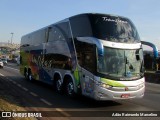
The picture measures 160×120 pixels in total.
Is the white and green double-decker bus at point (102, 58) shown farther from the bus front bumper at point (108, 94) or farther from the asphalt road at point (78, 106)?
the asphalt road at point (78, 106)

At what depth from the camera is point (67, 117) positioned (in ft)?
32.6

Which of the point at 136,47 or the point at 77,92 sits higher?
the point at 136,47

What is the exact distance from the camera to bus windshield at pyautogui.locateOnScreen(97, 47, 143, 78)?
1174 centimetres

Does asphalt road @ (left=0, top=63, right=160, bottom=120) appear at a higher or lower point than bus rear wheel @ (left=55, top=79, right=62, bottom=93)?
lower

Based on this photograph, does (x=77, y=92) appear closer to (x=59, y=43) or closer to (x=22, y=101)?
(x=22, y=101)

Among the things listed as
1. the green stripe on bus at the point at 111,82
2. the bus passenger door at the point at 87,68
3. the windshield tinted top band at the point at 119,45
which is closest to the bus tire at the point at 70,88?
the bus passenger door at the point at 87,68

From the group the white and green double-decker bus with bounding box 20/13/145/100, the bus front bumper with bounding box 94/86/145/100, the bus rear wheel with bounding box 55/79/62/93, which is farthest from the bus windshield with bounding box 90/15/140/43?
the bus rear wheel with bounding box 55/79/62/93

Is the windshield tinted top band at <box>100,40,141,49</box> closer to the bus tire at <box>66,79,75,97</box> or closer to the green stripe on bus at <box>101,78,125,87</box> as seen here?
the green stripe on bus at <box>101,78,125,87</box>

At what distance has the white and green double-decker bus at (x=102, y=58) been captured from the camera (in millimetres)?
11656

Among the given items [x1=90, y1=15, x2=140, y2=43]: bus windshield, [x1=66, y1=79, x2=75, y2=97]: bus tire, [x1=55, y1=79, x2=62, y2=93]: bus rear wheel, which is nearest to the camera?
[x1=90, y1=15, x2=140, y2=43]: bus windshield

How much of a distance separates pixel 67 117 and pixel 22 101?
3525 mm

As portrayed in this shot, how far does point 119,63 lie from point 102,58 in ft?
2.26

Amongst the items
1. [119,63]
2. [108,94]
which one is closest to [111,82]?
[108,94]

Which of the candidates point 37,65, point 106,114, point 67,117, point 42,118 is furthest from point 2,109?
point 37,65
